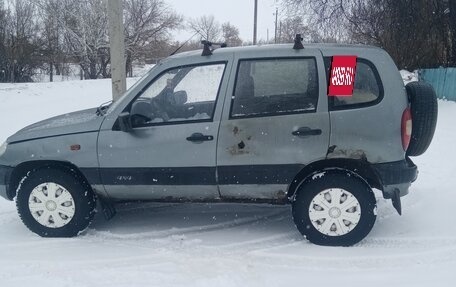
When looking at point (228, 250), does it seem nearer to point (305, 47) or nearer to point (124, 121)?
point (124, 121)

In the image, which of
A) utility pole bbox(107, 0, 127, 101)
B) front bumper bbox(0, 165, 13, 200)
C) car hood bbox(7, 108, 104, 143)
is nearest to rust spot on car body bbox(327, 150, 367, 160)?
car hood bbox(7, 108, 104, 143)

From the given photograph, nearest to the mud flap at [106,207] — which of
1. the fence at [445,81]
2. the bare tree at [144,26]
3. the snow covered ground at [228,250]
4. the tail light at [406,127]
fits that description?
the snow covered ground at [228,250]

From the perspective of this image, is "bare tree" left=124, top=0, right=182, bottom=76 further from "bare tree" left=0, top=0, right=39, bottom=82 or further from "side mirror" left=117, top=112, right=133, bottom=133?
"side mirror" left=117, top=112, right=133, bottom=133

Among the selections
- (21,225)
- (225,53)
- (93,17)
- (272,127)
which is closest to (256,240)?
(272,127)

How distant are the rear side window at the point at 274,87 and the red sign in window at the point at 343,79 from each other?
0.15m

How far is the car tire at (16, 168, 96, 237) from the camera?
4.45 metres

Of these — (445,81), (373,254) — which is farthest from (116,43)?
(445,81)

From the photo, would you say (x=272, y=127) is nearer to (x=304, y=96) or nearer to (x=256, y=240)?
(x=304, y=96)

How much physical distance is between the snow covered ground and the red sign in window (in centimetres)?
139

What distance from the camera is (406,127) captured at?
407 cm

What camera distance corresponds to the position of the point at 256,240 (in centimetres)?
441

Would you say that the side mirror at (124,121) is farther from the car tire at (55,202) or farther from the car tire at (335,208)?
the car tire at (335,208)

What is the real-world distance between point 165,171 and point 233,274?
1.19 meters

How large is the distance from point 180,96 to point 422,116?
2.22 m
